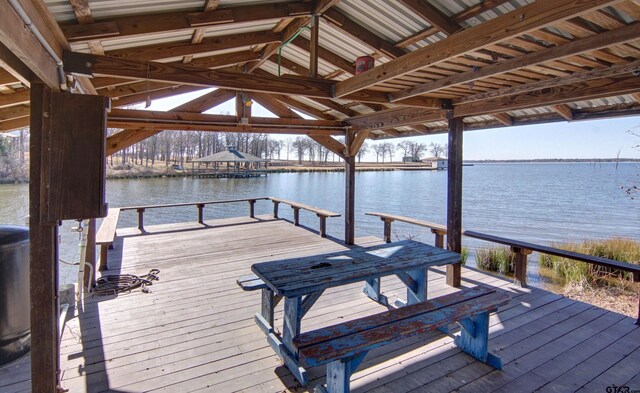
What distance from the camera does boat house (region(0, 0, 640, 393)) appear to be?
6.23 ft

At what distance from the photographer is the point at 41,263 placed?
190 cm

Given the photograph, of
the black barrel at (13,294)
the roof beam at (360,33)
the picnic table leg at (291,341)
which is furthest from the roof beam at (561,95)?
the black barrel at (13,294)

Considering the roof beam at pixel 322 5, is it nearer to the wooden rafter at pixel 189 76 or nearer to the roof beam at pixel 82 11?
the wooden rafter at pixel 189 76

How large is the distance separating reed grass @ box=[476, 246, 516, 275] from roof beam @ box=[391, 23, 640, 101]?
461 cm

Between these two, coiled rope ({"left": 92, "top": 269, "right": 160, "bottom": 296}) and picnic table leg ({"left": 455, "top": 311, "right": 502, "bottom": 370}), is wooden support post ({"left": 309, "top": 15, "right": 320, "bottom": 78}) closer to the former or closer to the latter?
picnic table leg ({"left": 455, "top": 311, "right": 502, "bottom": 370})

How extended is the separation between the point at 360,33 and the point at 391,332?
2527 mm

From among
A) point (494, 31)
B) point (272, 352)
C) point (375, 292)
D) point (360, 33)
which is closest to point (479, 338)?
point (375, 292)

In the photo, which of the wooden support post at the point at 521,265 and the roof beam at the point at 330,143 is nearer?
the wooden support post at the point at 521,265

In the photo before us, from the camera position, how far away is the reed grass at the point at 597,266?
17.9ft

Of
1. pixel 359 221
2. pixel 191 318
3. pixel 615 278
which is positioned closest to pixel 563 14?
pixel 191 318

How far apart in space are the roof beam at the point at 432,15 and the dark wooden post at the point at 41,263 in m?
2.31

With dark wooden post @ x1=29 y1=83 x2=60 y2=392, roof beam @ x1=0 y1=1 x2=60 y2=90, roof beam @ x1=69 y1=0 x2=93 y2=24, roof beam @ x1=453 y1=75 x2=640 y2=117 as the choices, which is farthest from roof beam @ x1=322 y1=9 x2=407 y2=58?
dark wooden post @ x1=29 y1=83 x2=60 y2=392

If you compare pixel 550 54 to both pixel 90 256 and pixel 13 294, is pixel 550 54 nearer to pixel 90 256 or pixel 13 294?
pixel 13 294

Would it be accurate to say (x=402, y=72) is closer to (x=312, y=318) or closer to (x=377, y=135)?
(x=312, y=318)
